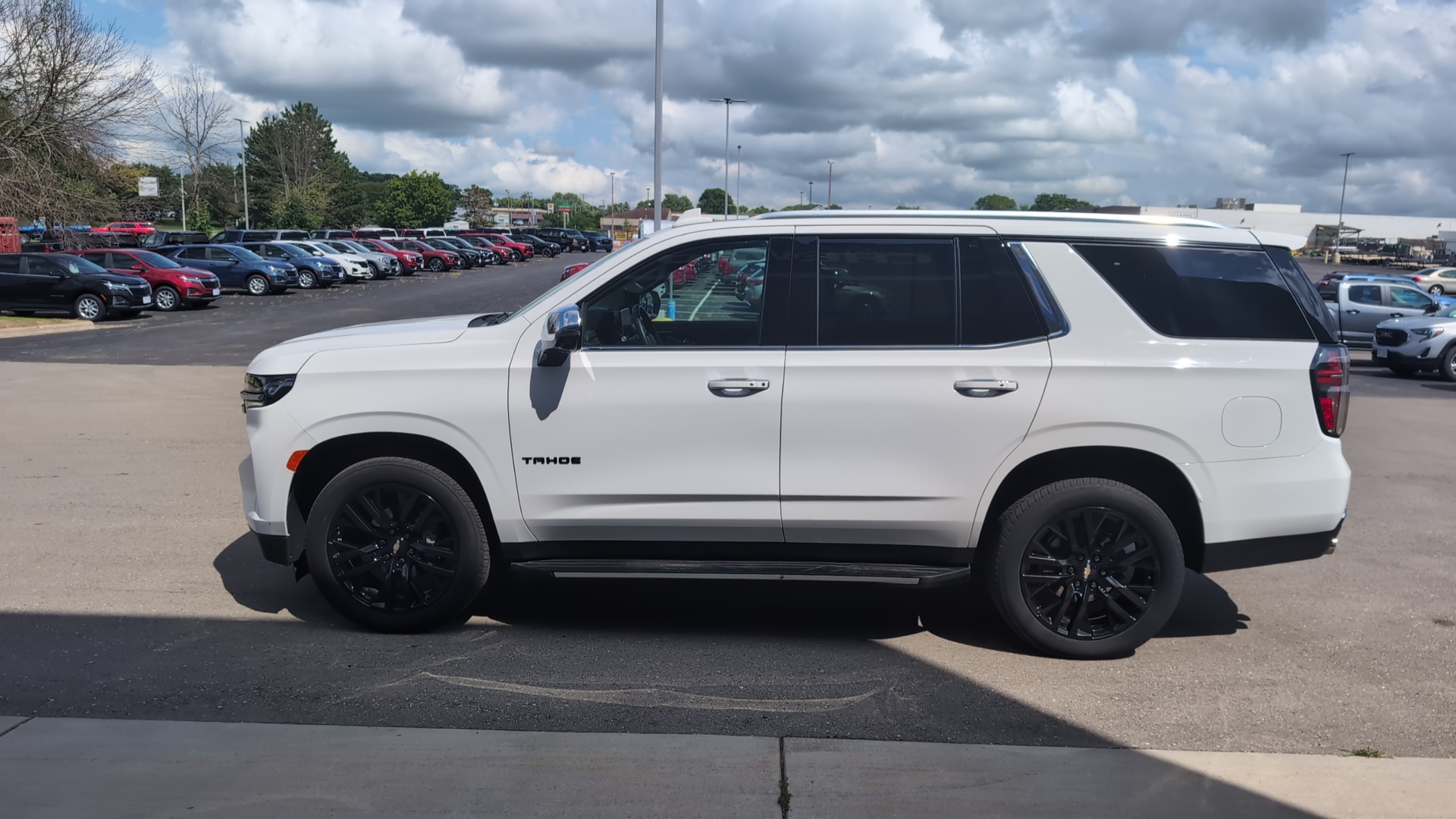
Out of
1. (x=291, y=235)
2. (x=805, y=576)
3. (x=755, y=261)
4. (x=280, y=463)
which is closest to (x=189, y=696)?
(x=280, y=463)

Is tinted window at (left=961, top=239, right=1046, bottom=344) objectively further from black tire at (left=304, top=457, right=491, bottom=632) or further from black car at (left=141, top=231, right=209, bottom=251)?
black car at (left=141, top=231, right=209, bottom=251)

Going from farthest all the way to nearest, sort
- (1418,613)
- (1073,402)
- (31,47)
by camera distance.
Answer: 1. (31,47)
2. (1418,613)
3. (1073,402)

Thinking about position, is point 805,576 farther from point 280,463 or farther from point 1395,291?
point 1395,291

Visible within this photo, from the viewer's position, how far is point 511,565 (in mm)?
4801

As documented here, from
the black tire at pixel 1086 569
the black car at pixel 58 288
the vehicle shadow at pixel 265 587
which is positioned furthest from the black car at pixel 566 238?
the black tire at pixel 1086 569

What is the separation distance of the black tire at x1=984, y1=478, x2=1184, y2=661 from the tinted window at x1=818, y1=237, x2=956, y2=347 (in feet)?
2.92

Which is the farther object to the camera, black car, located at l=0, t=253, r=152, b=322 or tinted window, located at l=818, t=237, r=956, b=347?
black car, located at l=0, t=253, r=152, b=322

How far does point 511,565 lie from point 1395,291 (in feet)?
77.5

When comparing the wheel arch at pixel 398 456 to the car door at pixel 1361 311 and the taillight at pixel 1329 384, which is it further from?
the car door at pixel 1361 311

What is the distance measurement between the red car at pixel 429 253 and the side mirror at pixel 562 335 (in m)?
45.9

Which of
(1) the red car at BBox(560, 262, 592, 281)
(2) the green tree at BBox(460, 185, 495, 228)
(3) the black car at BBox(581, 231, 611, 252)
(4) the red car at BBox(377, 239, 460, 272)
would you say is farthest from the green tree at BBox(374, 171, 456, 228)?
(1) the red car at BBox(560, 262, 592, 281)

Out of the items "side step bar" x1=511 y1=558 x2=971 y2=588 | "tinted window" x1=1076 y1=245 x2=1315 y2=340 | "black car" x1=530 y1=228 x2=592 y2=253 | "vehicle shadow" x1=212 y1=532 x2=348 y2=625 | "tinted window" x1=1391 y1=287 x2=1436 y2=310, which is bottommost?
"vehicle shadow" x1=212 y1=532 x2=348 y2=625

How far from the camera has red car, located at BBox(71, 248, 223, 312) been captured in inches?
1086

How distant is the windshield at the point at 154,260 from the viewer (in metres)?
28.0
